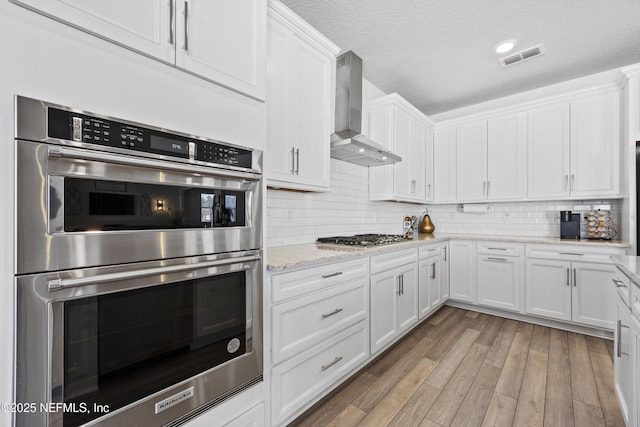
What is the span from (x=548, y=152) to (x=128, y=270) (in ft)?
13.5

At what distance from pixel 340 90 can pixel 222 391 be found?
253cm

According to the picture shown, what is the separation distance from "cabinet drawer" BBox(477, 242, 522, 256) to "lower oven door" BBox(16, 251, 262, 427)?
3.06 meters

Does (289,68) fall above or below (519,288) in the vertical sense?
above

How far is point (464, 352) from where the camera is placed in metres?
2.47

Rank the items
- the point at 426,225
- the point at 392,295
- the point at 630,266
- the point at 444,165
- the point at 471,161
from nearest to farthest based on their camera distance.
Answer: the point at 630,266 < the point at 392,295 < the point at 471,161 < the point at 444,165 < the point at 426,225

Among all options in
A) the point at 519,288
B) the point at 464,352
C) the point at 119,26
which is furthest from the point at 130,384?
the point at 519,288

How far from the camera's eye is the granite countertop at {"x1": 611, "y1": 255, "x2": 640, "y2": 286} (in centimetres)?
117

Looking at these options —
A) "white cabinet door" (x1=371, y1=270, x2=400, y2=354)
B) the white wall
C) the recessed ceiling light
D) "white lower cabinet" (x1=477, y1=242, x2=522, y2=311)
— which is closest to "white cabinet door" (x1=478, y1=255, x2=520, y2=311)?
"white lower cabinet" (x1=477, y1=242, x2=522, y2=311)

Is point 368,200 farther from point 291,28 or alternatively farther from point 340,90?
point 291,28

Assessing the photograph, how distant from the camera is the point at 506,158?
3537 mm

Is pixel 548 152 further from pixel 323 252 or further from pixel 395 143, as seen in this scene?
pixel 323 252

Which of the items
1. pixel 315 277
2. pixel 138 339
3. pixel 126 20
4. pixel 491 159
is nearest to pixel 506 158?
pixel 491 159

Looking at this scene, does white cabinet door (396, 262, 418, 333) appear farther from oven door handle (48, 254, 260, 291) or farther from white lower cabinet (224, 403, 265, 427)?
oven door handle (48, 254, 260, 291)

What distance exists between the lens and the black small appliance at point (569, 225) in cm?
316
